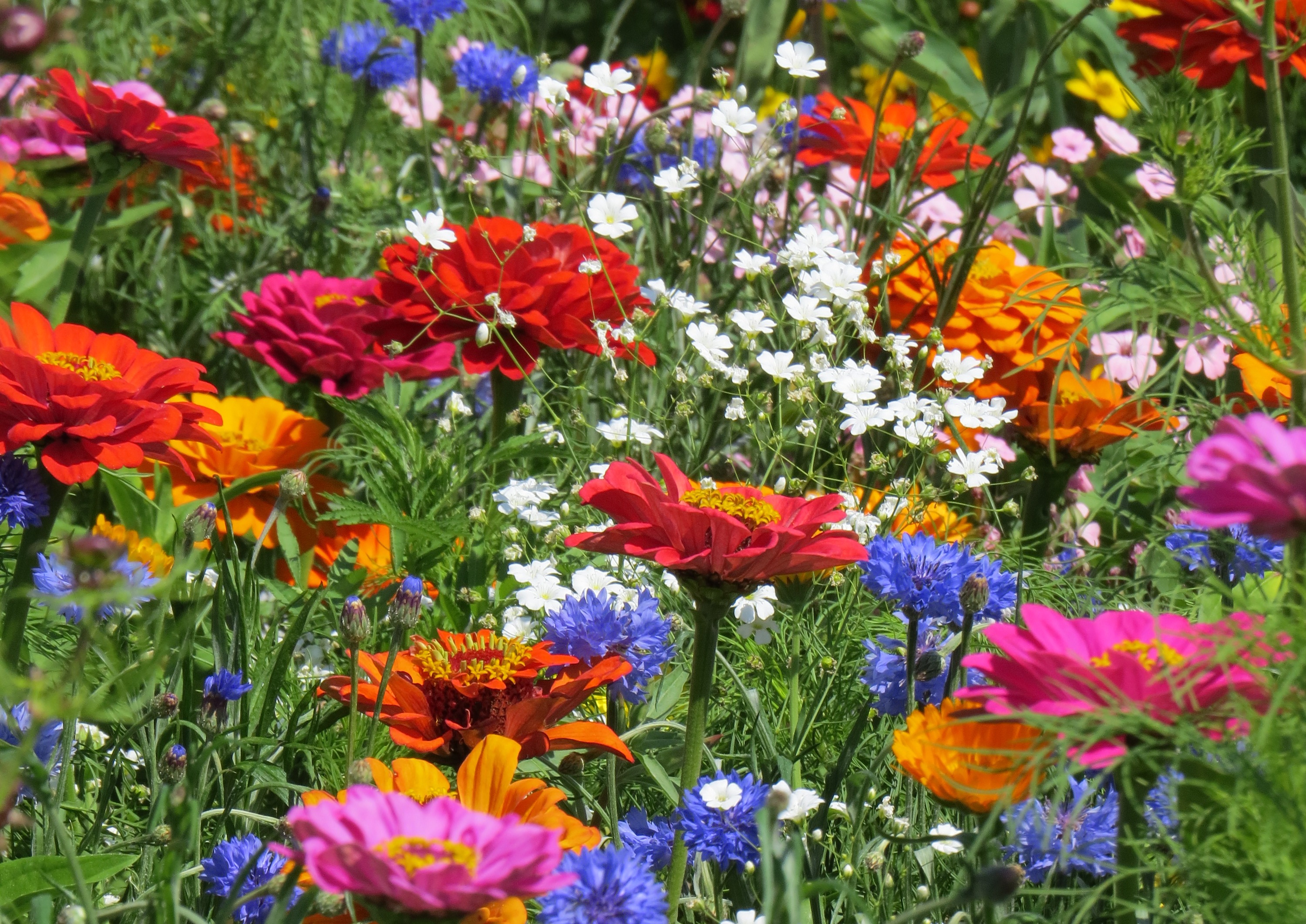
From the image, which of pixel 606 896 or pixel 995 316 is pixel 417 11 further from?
pixel 606 896

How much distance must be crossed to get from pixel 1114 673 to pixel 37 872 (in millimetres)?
558

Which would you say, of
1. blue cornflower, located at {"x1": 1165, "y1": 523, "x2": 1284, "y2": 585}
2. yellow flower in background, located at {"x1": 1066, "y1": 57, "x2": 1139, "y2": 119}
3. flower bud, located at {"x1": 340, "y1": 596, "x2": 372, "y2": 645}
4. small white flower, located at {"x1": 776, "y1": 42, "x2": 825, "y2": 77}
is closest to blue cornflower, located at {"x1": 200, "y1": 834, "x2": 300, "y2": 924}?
flower bud, located at {"x1": 340, "y1": 596, "x2": 372, "y2": 645}

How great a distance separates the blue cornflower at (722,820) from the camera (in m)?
0.74

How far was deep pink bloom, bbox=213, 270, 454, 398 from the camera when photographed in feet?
4.16

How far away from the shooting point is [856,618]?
3.37 feet

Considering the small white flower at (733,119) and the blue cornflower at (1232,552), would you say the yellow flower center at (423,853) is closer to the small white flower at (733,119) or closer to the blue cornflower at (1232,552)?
the blue cornflower at (1232,552)

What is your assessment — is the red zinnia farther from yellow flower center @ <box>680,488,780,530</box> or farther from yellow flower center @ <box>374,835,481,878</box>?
yellow flower center @ <box>374,835,481,878</box>

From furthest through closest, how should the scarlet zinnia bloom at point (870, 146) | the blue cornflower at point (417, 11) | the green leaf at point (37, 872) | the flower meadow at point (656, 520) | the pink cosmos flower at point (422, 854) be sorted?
the blue cornflower at point (417, 11) < the scarlet zinnia bloom at point (870, 146) < the green leaf at point (37, 872) < the flower meadow at point (656, 520) < the pink cosmos flower at point (422, 854)

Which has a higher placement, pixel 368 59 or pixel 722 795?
pixel 368 59

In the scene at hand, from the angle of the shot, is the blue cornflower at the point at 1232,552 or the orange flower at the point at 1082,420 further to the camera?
the orange flower at the point at 1082,420

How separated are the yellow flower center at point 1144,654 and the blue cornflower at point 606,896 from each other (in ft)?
0.75

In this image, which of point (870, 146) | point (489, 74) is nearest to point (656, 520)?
point (870, 146)

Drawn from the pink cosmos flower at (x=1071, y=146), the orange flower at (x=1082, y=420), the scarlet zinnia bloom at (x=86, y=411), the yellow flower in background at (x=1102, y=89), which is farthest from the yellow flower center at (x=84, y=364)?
the yellow flower in background at (x=1102, y=89)

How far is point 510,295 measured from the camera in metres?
1.16
